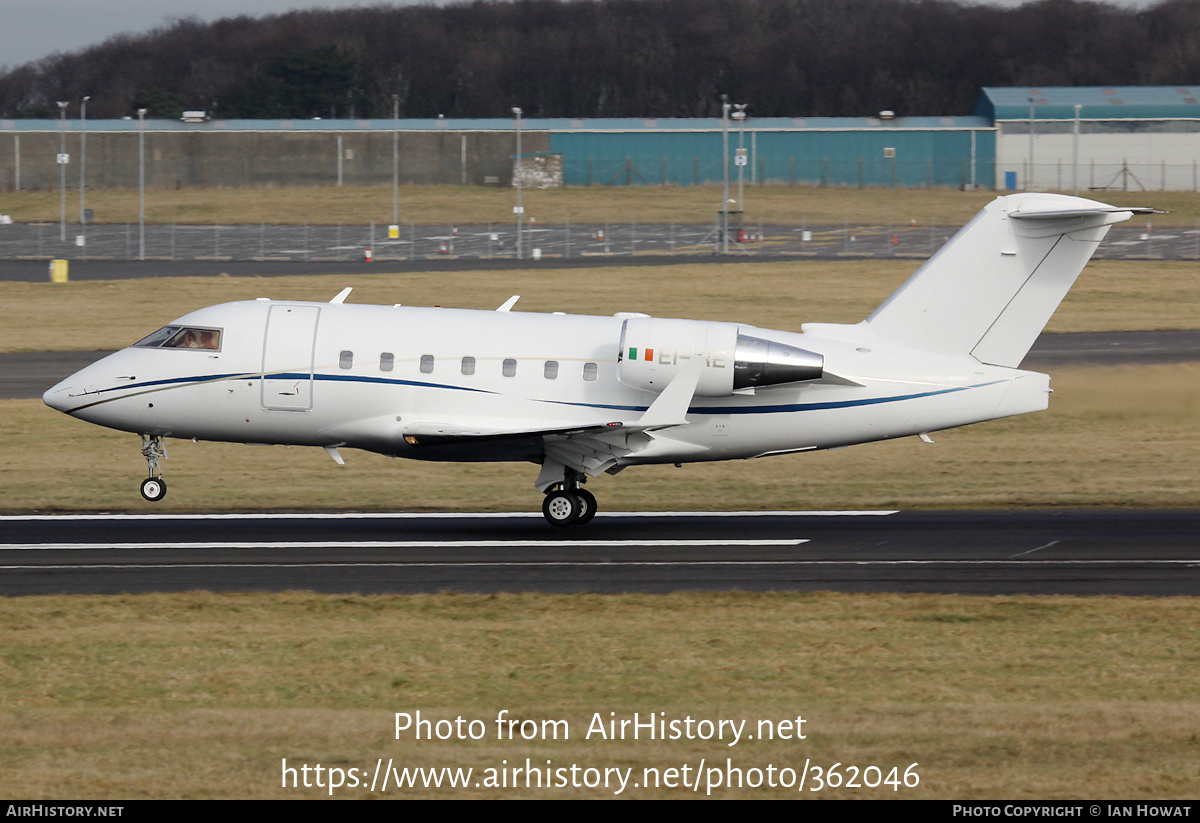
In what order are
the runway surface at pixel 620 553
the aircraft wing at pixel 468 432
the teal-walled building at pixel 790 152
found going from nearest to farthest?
the runway surface at pixel 620 553 < the aircraft wing at pixel 468 432 < the teal-walled building at pixel 790 152

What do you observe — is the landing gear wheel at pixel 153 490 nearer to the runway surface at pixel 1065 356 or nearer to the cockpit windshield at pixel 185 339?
the cockpit windshield at pixel 185 339

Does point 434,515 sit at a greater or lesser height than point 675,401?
lesser

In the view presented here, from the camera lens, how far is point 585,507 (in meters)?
25.0

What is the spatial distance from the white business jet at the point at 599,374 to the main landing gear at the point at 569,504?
75 mm

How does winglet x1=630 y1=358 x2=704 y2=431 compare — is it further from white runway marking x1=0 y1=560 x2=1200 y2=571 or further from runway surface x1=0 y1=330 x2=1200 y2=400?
runway surface x1=0 y1=330 x2=1200 y2=400

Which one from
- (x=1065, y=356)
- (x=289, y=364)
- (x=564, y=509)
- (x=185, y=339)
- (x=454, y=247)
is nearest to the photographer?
(x=289, y=364)

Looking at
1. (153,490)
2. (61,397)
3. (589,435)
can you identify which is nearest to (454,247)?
(153,490)

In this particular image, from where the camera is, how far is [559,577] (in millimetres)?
21219

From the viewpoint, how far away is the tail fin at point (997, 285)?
2417cm

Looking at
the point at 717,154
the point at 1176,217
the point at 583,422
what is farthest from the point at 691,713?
the point at 717,154

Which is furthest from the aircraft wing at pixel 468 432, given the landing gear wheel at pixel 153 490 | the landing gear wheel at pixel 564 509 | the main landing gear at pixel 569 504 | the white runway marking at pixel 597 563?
the landing gear wheel at pixel 153 490

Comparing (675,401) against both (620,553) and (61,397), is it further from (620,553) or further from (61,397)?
(61,397)

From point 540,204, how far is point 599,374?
105 metres
